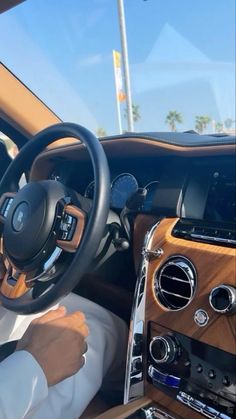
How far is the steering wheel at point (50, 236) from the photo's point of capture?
3.58 ft

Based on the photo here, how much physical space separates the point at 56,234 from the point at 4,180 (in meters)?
0.46

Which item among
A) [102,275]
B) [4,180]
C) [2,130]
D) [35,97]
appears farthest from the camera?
[2,130]

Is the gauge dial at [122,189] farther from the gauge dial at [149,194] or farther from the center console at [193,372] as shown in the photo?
the center console at [193,372]

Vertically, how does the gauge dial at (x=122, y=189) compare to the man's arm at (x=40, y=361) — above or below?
above

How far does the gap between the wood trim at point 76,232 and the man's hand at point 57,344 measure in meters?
0.18

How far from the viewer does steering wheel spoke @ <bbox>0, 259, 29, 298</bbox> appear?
1249mm

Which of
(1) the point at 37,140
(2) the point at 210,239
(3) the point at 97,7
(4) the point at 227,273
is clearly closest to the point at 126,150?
(1) the point at 37,140

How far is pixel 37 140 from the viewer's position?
4.80 feet

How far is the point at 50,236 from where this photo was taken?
1.19 m

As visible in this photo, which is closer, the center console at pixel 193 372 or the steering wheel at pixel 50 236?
the center console at pixel 193 372

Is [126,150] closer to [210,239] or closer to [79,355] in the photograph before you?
[210,239]

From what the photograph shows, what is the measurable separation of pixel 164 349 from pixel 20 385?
348 mm

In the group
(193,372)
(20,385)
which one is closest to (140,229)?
(193,372)

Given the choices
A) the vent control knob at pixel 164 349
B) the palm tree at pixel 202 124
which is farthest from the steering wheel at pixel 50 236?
the palm tree at pixel 202 124
